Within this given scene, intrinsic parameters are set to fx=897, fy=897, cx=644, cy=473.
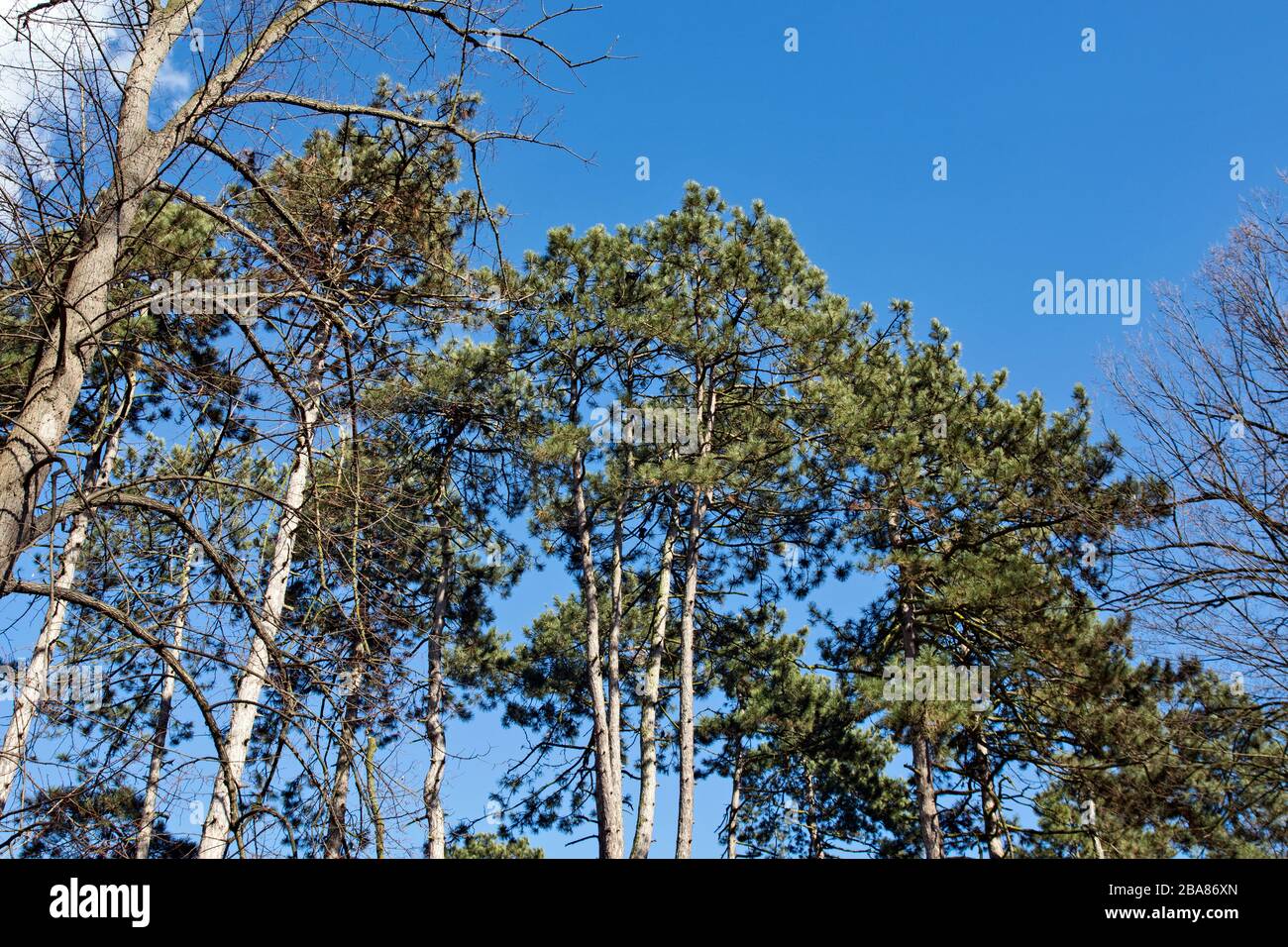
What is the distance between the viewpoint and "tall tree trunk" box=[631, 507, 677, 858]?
438 inches

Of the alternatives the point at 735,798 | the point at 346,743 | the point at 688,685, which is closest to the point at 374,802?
the point at 346,743

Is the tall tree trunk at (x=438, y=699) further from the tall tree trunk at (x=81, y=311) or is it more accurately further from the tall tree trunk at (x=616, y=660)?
the tall tree trunk at (x=81, y=311)

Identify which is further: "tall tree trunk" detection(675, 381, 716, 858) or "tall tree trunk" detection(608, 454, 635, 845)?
"tall tree trunk" detection(608, 454, 635, 845)

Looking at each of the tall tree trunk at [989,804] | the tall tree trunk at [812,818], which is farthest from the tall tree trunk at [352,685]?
the tall tree trunk at [812,818]

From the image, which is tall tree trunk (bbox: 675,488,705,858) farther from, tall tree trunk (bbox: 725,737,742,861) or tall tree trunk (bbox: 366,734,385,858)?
tall tree trunk (bbox: 366,734,385,858)

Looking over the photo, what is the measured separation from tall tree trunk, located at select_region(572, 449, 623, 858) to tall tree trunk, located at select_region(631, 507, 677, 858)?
1.32ft

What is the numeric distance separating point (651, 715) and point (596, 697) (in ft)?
2.49

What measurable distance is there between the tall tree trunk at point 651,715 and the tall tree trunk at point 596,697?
40 centimetres

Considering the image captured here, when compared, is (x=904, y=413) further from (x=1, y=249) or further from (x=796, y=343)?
(x=1, y=249)

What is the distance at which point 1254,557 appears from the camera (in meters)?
7.83

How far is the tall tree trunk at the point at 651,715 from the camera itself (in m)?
11.1

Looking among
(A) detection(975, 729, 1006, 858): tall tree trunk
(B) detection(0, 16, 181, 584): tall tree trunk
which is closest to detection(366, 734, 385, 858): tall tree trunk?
(B) detection(0, 16, 181, 584): tall tree trunk
